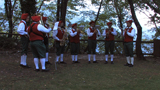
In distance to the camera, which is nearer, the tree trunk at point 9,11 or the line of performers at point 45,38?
the line of performers at point 45,38

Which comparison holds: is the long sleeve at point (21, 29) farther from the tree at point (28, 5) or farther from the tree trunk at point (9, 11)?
the tree trunk at point (9, 11)

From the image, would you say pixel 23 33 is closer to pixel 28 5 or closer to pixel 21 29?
pixel 21 29

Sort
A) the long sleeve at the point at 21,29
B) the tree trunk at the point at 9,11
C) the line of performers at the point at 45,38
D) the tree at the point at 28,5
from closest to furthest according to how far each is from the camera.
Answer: the line of performers at the point at 45,38 → the long sleeve at the point at 21,29 → the tree at the point at 28,5 → the tree trunk at the point at 9,11

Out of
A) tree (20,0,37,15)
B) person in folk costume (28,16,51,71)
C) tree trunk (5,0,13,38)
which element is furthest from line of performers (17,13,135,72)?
tree trunk (5,0,13,38)

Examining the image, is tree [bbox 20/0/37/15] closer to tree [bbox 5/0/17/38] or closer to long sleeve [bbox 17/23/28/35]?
tree [bbox 5/0/17/38]

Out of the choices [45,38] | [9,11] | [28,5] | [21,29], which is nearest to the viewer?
[21,29]

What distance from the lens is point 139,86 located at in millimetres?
3998

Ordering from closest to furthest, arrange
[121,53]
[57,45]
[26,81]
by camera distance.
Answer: [26,81] < [57,45] < [121,53]

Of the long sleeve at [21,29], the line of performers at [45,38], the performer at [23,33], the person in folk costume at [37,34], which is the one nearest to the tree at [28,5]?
the line of performers at [45,38]

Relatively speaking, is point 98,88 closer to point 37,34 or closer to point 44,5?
point 37,34

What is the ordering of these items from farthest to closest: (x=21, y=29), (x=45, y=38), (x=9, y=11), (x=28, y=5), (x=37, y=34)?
(x=9, y=11)
(x=28, y=5)
(x=45, y=38)
(x=21, y=29)
(x=37, y=34)

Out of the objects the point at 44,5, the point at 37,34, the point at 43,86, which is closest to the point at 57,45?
the point at 37,34

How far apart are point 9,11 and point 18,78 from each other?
31.5 feet

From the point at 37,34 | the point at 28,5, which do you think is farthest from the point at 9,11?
the point at 37,34
